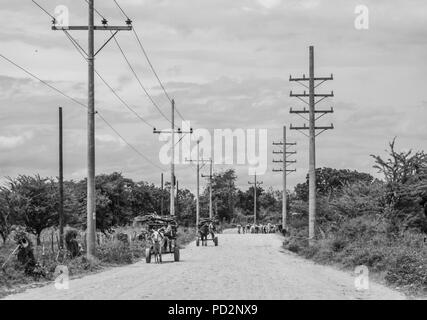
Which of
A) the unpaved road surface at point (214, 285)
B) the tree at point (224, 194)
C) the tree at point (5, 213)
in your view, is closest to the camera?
the unpaved road surface at point (214, 285)

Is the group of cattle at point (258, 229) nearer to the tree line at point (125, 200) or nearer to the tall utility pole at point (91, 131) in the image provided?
the tree line at point (125, 200)

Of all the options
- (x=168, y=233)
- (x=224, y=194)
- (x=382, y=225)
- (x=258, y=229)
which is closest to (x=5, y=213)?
(x=168, y=233)

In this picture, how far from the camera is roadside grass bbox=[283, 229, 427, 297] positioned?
2183 centimetres

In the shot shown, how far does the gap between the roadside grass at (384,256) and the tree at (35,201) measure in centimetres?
1652

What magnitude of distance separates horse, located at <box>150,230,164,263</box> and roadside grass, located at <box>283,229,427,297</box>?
22.8 feet

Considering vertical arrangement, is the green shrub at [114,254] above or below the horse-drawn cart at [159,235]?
below

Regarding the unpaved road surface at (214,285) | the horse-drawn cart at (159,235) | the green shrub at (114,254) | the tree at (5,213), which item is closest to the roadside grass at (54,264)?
the green shrub at (114,254)

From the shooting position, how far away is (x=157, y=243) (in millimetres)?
32406

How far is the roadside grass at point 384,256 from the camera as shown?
21.8m

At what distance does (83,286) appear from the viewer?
20.8 meters

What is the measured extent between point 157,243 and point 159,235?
480mm
